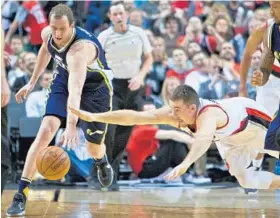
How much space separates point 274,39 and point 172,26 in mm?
6097

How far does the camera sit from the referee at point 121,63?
→ 9.48 m

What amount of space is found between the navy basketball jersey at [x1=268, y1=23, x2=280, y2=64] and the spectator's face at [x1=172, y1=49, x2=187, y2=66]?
16.0ft

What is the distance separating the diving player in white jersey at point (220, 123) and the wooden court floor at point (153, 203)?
1.71ft

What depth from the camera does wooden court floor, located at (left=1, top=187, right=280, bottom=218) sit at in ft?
21.9

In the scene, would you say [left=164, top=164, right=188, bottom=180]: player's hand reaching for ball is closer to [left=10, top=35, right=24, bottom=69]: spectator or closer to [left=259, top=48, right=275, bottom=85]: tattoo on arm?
[left=259, top=48, right=275, bottom=85]: tattoo on arm

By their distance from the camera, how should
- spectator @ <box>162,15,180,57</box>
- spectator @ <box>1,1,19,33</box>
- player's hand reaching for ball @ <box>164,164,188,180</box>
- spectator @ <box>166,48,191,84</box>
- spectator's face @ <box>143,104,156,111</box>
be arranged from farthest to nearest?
1. spectator @ <box>162,15,180,57</box>
2. spectator @ <box>1,1,19,33</box>
3. spectator @ <box>166,48,191,84</box>
4. spectator's face @ <box>143,104,156,111</box>
5. player's hand reaching for ball @ <box>164,164,188,180</box>

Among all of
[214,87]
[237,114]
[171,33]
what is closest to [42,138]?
[237,114]

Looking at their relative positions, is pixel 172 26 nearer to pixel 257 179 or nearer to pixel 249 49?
pixel 249 49

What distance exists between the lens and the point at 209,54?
12047 mm

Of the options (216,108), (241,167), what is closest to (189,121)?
(216,108)

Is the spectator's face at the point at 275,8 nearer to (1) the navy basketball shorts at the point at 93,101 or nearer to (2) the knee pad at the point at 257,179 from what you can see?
(2) the knee pad at the point at 257,179

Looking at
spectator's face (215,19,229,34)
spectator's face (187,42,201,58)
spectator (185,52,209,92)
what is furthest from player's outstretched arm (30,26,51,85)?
spectator's face (215,19,229,34)

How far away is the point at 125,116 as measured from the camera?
5.67 meters

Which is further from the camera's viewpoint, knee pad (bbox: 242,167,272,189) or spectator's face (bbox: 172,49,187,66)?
spectator's face (bbox: 172,49,187,66)
